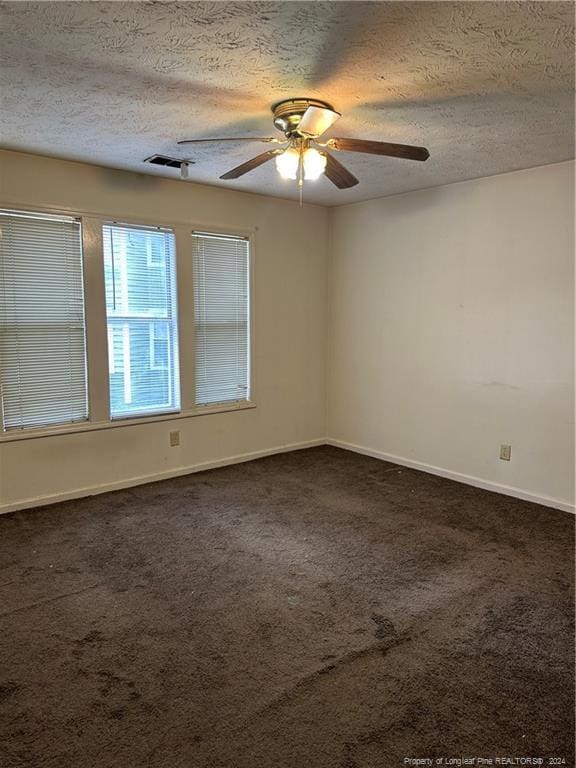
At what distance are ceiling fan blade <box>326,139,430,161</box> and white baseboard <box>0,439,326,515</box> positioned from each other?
2.94 metres

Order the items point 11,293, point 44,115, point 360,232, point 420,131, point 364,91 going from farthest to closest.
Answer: point 360,232 → point 11,293 → point 420,131 → point 44,115 → point 364,91

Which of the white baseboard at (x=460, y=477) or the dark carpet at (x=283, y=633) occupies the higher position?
the white baseboard at (x=460, y=477)

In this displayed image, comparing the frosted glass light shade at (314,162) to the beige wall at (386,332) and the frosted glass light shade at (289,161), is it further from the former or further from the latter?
the beige wall at (386,332)

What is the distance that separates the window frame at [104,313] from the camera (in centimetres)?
380

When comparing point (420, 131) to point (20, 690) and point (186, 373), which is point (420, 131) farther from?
point (20, 690)

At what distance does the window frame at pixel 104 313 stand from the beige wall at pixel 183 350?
31mm

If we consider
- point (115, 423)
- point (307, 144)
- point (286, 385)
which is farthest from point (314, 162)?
point (286, 385)

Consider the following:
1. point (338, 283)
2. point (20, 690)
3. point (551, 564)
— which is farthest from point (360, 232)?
point (20, 690)

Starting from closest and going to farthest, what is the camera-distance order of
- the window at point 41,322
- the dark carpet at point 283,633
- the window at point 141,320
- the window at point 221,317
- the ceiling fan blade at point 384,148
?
the dark carpet at point 283,633, the ceiling fan blade at point 384,148, the window at point 41,322, the window at point 141,320, the window at point 221,317

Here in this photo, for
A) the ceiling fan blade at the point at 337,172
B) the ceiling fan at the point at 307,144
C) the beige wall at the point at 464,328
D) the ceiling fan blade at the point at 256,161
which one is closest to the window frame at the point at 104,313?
the beige wall at the point at 464,328

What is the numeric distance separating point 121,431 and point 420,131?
2.97 m

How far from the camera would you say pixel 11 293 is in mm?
3562

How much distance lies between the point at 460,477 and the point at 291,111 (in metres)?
3.11

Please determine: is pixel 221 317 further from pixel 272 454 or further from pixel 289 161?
pixel 289 161
